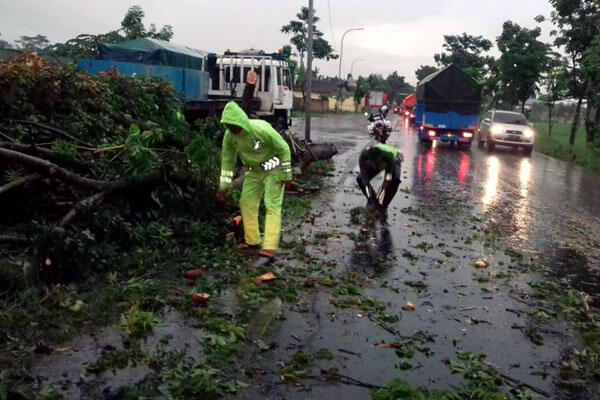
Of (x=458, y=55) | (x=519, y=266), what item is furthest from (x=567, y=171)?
(x=458, y=55)

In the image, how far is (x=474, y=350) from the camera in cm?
463

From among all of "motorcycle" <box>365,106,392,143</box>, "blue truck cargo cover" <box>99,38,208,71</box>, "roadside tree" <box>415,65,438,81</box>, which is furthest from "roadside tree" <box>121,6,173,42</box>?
"roadside tree" <box>415,65,438,81</box>

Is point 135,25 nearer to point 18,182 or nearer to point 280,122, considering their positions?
point 280,122

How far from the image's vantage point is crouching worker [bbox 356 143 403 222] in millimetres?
9398

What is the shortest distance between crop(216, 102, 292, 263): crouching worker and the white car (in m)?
20.8

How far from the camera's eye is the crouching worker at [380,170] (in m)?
9.40

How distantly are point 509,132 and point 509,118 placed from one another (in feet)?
5.38

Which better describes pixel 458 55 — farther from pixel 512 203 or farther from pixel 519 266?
pixel 519 266

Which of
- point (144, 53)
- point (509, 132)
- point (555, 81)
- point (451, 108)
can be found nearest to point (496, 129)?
point (509, 132)

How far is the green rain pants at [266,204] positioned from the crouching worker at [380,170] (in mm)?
2841

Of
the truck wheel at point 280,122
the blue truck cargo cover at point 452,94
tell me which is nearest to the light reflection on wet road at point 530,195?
the blue truck cargo cover at point 452,94

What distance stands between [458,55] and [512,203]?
6036 centimetres

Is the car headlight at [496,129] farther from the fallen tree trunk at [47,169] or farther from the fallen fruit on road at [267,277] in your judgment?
the fallen tree trunk at [47,169]

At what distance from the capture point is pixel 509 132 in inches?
1003
